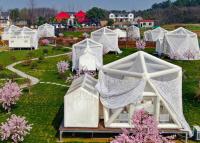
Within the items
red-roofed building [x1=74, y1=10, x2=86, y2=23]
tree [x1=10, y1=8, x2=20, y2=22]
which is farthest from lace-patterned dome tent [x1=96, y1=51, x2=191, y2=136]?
tree [x1=10, y1=8, x2=20, y2=22]

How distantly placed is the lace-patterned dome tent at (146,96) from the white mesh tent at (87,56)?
61.6 ft

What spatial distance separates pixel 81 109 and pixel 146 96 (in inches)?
152

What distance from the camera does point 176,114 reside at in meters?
23.7

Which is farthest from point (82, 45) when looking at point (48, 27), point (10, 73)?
point (48, 27)

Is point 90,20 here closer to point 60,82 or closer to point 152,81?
point 60,82

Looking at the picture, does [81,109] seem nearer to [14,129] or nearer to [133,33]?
[14,129]

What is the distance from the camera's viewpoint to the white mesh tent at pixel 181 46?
2207 inches

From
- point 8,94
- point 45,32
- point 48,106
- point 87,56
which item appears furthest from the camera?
point 45,32

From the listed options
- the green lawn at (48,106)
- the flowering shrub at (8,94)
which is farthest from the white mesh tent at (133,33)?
the flowering shrub at (8,94)

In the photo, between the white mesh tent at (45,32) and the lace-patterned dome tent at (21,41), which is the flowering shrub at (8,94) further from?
the white mesh tent at (45,32)

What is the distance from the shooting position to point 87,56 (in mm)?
44750

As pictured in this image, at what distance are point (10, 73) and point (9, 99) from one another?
16383mm

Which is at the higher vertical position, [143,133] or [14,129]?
[143,133]

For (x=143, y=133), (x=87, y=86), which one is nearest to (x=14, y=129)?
(x=87, y=86)
